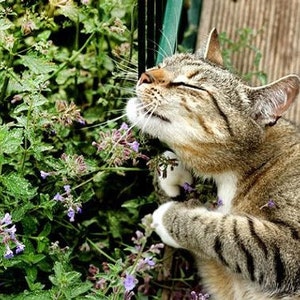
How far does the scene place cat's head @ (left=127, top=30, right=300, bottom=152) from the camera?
9.23ft

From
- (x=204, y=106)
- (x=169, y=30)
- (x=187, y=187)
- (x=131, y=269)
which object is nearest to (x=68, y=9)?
(x=204, y=106)

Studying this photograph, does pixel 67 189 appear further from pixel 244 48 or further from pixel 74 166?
pixel 244 48

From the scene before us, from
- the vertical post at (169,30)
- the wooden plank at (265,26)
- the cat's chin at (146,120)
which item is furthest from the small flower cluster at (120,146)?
the wooden plank at (265,26)

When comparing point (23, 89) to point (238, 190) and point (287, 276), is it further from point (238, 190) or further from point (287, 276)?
point (287, 276)

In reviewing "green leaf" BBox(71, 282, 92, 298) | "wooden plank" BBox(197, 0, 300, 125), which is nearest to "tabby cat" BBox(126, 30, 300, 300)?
"green leaf" BBox(71, 282, 92, 298)

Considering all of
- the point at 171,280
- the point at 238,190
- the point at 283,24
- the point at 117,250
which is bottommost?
the point at 171,280

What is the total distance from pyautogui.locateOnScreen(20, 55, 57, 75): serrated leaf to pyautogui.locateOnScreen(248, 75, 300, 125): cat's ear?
723 millimetres

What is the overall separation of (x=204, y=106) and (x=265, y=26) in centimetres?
132

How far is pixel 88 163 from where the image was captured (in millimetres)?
2725

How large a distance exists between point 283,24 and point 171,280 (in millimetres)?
1527

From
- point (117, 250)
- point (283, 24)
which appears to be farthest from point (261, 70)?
point (117, 250)

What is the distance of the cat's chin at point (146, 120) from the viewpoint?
9.27 feet

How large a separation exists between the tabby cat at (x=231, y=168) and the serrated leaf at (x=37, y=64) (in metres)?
0.36

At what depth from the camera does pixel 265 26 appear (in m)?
4.02
